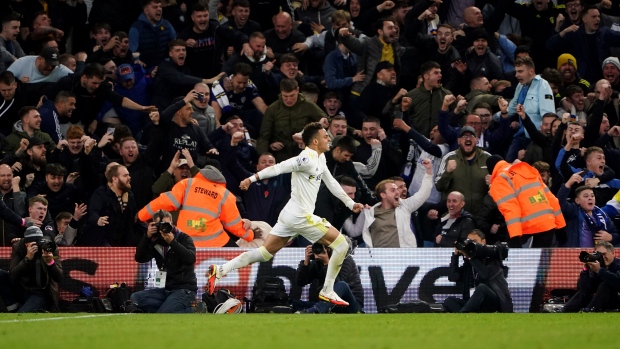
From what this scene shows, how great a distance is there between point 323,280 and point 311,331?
4.50m

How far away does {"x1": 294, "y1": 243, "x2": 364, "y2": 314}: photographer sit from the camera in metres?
15.0

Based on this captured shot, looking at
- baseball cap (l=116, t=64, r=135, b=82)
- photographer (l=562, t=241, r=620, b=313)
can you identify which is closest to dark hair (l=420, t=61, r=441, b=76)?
baseball cap (l=116, t=64, r=135, b=82)

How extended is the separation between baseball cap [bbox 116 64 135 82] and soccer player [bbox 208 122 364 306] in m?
5.66

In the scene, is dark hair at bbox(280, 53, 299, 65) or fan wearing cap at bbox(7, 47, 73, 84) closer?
fan wearing cap at bbox(7, 47, 73, 84)

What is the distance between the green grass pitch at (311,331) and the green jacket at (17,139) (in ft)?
15.8

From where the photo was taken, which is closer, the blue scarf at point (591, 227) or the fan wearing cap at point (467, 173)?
the blue scarf at point (591, 227)

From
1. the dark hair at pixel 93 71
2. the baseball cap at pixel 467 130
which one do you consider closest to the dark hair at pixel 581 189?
the baseball cap at pixel 467 130

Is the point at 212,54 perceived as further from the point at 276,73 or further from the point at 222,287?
the point at 222,287

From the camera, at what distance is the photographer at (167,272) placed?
1469cm

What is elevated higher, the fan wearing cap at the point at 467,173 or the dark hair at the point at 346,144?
the dark hair at the point at 346,144

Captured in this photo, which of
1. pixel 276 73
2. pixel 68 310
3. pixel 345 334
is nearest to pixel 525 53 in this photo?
pixel 276 73

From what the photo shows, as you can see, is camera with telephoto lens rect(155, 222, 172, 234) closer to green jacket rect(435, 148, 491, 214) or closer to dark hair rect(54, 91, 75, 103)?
dark hair rect(54, 91, 75, 103)

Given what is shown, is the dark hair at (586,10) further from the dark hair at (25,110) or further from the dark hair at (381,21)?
the dark hair at (25,110)

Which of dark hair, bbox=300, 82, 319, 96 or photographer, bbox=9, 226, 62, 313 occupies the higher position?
dark hair, bbox=300, 82, 319, 96
